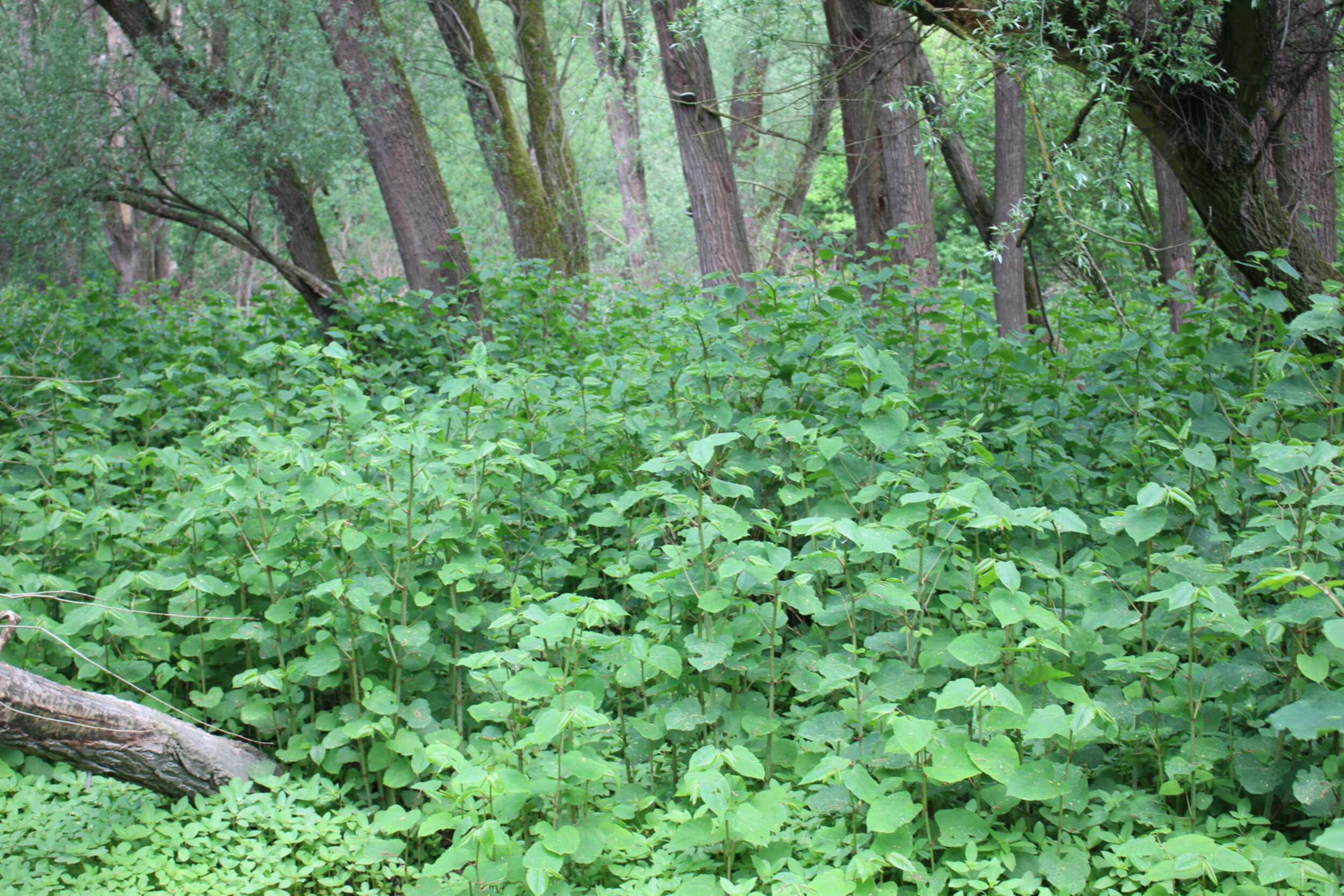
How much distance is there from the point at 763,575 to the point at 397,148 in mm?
7120

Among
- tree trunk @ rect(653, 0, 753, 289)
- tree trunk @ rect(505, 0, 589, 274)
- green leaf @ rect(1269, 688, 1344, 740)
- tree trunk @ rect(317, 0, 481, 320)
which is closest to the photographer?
green leaf @ rect(1269, 688, 1344, 740)

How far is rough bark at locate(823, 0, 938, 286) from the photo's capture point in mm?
7980

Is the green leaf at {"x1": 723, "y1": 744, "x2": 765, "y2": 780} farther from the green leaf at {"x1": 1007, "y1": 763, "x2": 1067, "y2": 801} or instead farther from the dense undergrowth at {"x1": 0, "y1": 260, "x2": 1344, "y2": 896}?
the green leaf at {"x1": 1007, "y1": 763, "x2": 1067, "y2": 801}

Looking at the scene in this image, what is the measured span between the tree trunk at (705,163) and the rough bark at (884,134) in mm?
1091

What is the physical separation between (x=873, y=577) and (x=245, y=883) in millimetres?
2204

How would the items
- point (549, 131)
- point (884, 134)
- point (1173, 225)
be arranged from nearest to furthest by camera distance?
point (884, 134)
point (1173, 225)
point (549, 131)

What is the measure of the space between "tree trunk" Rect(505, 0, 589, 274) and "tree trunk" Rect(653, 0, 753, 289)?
2.57 m

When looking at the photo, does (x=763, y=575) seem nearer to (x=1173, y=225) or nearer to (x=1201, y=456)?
(x=1201, y=456)

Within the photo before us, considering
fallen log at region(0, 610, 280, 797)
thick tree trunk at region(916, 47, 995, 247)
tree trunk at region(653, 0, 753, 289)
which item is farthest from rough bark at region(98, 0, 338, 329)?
thick tree trunk at region(916, 47, 995, 247)

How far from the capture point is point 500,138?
10.8 meters

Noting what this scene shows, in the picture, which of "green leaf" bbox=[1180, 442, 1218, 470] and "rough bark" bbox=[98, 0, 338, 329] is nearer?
"green leaf" bbox=[1180, 442, 1218, 470]

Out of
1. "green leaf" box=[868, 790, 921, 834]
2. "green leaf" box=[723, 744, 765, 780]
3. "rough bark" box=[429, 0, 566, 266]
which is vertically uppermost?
"rough bark" box=[429, 0, 566, 266]

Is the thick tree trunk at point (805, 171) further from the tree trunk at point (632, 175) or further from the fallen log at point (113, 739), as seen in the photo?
the fallen log at point (113, 739)

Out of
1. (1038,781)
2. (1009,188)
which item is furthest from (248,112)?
(1038,781)
